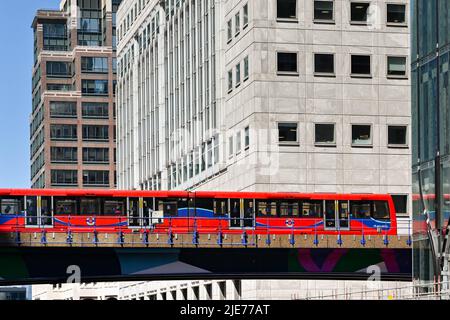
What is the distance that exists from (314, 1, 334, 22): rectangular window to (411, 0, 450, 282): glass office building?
51.2 m

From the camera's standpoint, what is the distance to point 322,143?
298 feet

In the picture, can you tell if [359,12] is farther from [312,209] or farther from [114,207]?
[114,207]

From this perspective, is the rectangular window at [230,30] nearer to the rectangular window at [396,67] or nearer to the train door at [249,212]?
the rectangular window at [396,67]

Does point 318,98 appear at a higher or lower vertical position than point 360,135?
higher

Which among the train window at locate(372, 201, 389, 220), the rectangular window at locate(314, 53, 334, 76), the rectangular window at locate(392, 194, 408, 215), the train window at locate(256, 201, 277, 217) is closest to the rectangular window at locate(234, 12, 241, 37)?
the rectangular window at locate(314, 53, 334, 76)

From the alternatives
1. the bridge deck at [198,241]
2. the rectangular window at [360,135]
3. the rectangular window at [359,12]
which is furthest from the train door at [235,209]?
the rectangular window at [359,12]

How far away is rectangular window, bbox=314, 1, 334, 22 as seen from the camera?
91688mm

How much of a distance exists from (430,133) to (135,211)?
1325 inches

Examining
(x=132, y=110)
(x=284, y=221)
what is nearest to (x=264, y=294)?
(x=284, y=221)

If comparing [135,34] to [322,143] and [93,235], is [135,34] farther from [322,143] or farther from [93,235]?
[93,235]

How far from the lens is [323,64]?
91.4m

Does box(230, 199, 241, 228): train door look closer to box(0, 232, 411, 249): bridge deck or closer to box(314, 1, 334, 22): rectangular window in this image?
box(0, 232, 411, 249): bridge deck

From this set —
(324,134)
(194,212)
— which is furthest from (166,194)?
(324,134)
